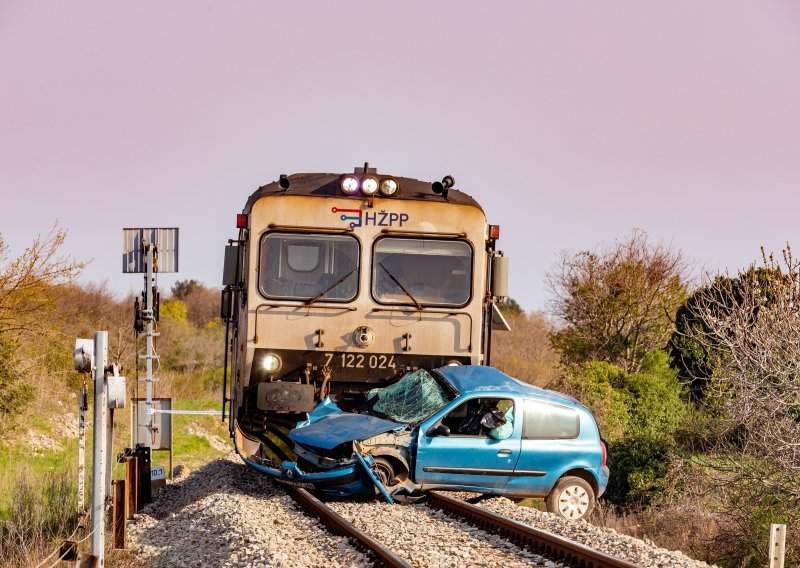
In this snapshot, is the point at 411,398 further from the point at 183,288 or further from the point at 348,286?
the point at 183,288

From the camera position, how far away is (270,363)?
12.9 m

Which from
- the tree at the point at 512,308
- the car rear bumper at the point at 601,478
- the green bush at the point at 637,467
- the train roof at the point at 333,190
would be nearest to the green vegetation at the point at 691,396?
the green bush at the point at 637,467

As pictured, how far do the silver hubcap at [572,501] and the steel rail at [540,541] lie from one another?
150 cm

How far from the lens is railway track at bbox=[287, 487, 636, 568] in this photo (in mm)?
8336

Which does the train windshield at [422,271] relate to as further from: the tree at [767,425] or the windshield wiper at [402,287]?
the tree at [767,425]

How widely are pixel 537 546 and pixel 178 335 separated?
3513cm

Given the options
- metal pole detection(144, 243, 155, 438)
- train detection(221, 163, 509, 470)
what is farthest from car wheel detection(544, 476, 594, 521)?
metal pole detection(144, 243, 155, 438)

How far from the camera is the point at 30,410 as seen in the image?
72.6 ft

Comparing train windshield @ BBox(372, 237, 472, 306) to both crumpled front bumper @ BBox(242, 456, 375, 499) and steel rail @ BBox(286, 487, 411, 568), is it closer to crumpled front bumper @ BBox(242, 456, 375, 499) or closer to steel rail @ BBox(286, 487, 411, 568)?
crumpled front bumper @ BBox(242, 456, 375, 499)

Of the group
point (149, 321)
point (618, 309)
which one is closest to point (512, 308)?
point (618, 309)

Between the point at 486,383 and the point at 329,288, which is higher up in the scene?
the point at 329,288

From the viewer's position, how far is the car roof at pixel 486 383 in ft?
39.6

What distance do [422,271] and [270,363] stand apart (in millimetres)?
2281

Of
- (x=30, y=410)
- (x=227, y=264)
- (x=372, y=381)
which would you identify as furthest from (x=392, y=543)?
(x=30, y=410)
